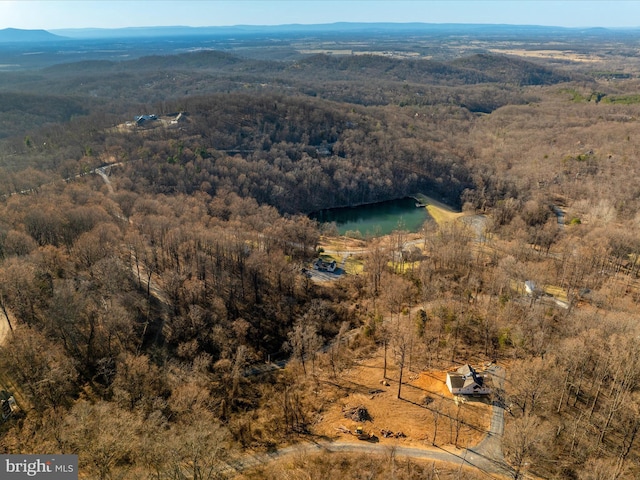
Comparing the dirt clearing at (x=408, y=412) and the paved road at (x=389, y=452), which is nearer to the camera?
the paved road at (x=389, y=452)

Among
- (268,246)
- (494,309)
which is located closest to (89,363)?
(268,246)

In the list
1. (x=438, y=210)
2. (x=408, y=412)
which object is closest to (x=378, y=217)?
(x=438, y=210)

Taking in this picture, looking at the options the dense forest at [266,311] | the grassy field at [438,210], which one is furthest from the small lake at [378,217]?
the dense forest at [266,311]

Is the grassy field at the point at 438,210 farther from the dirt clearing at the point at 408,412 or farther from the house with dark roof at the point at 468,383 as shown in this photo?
the dirt clearing at the point at 408,412

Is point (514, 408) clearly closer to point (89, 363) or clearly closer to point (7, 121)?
point (89, 363)

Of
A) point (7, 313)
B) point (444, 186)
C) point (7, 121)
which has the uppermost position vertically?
point (7, 121)

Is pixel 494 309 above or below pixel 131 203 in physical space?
below

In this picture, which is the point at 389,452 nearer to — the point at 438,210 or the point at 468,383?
the point at 468,383
